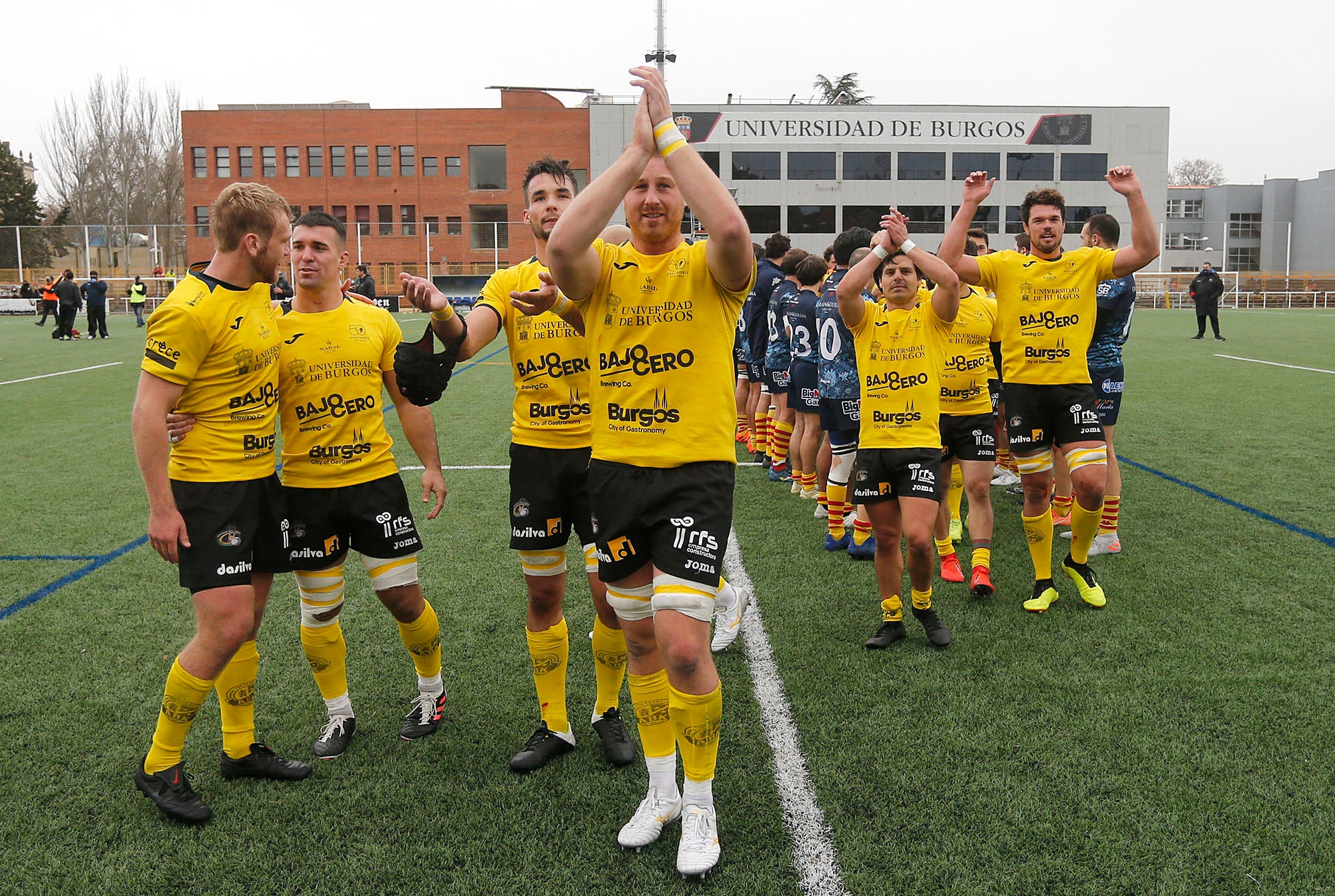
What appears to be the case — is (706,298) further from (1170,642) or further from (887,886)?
(1170,642)

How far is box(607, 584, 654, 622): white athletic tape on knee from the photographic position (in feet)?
9.81

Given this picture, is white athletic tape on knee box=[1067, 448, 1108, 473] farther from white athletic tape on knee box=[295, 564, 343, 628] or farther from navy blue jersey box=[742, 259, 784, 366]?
white athletic tape on knee box=[295, 564, 343, 628]

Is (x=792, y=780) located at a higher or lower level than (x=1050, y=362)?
lower

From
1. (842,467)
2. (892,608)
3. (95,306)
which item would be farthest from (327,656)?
(95,306)

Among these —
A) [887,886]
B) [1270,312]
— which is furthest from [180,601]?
[1270,312]

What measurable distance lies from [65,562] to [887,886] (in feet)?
20.1

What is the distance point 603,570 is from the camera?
2.98m

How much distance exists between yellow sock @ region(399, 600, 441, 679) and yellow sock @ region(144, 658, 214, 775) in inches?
31.5

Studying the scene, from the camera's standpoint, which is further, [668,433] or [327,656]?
[327,656]

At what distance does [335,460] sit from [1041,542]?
13.5ft

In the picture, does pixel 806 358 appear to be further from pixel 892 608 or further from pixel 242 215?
pixel 242 215

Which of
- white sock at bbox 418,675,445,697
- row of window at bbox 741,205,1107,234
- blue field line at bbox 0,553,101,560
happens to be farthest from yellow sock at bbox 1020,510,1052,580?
row of window at bbox 741,205,1107,234

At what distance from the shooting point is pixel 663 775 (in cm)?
311

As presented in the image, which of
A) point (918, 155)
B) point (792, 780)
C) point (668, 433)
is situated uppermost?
point (918, 155)
